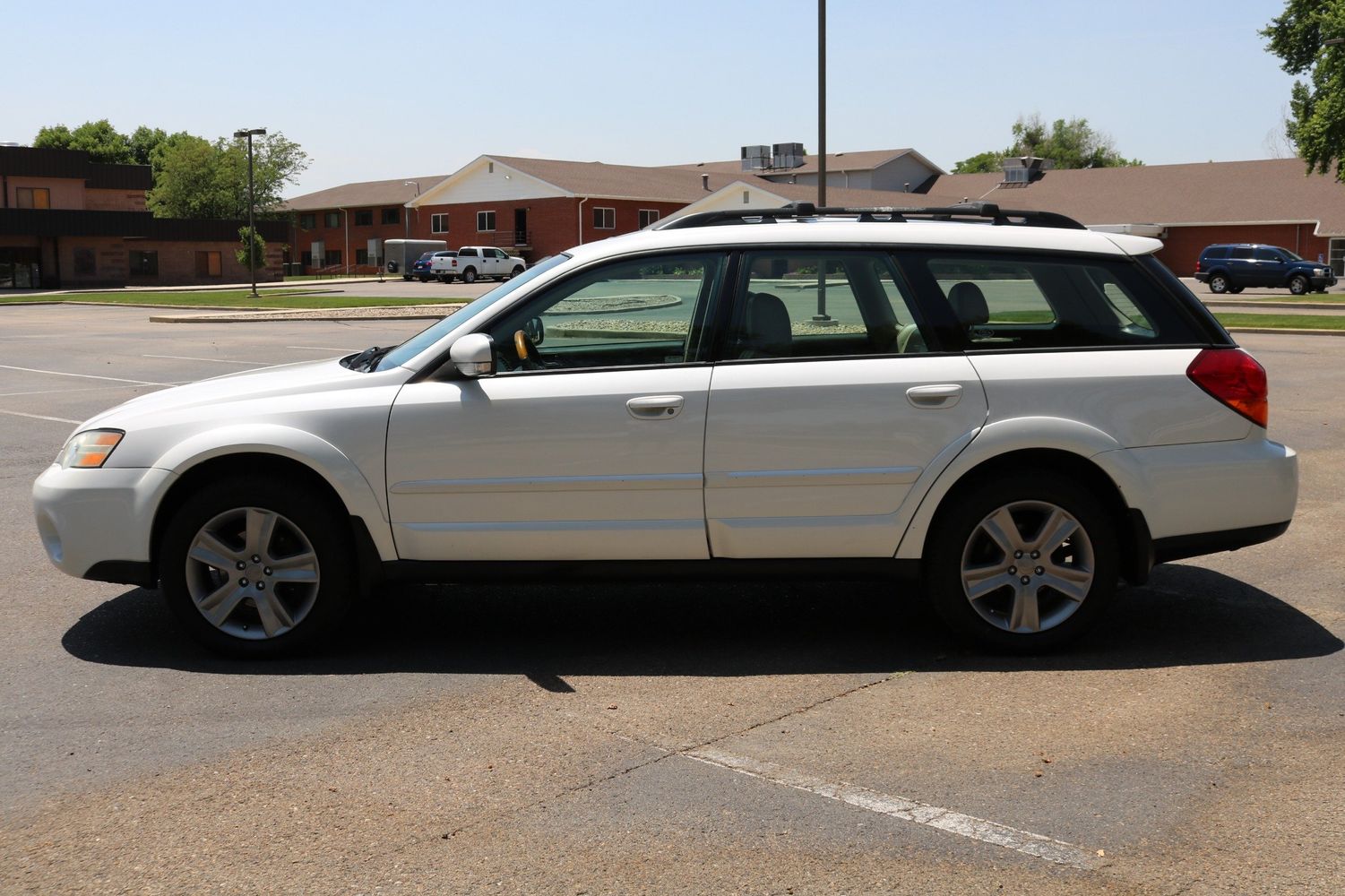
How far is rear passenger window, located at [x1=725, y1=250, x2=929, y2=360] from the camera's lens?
5.71 meters

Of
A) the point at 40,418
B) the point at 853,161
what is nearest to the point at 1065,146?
the point at 853,161

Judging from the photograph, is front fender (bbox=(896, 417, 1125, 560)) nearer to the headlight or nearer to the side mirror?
the side mirror

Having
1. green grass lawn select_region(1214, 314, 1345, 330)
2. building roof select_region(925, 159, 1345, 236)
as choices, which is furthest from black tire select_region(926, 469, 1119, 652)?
building roof select_region(925, 159, 1345, 236)

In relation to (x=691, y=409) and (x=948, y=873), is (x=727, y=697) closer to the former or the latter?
(x=691, y=409)

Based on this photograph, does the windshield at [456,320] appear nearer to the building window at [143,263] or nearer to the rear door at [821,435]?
the rear door at [821,435]

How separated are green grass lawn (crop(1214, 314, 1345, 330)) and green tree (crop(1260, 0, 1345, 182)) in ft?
54.9

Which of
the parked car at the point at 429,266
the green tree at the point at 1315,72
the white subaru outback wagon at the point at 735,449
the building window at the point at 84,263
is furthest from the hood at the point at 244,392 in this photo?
the building window at the point at 84,263

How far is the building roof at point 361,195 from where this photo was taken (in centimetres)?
8981

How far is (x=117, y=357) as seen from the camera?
23.2 metres

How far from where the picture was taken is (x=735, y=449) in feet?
18.3

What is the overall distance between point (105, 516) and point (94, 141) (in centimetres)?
13820

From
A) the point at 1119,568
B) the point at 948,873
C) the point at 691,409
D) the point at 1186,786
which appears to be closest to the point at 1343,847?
the point at 1186,786

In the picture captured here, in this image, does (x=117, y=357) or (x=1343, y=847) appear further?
(x=117, y=357)

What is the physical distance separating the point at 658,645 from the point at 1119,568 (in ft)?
6.46
